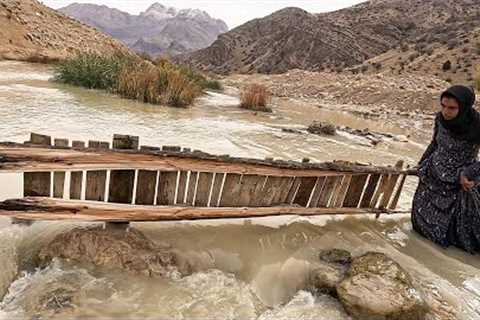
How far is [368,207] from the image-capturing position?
13.7ft

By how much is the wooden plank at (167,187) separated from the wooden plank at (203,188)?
0.65 feet

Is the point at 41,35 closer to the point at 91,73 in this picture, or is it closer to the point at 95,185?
the point at 91,73

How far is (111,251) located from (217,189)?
36.3 inches

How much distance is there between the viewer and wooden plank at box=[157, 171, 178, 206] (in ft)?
9.98

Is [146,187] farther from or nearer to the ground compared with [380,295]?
farther from the ground

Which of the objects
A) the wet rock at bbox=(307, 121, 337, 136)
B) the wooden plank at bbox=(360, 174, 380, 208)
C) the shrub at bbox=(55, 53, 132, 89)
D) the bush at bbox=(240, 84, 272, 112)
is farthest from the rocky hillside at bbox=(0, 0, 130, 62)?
the wooden plank at bbox=(360, 174, 380, 208)

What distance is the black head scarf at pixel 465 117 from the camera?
3.32m

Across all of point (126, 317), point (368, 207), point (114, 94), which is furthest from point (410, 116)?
point (126, 317)

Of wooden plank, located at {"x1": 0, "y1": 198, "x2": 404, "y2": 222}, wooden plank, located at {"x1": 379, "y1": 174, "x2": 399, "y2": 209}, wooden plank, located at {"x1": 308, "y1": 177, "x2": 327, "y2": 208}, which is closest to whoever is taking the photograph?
wooden plank, located at {"x1": 0, "y1": 198, "x2": 404, "y2": 222}

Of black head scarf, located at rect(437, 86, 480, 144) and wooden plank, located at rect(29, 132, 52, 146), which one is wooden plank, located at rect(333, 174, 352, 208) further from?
wooden plank, located at rect(29, 132, 52, 146)

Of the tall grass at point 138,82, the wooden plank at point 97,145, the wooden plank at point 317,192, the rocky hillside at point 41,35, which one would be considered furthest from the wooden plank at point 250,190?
the rocky hillside at point 41,35

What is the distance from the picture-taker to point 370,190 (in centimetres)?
412

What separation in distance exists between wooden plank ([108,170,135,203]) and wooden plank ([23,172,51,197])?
16.1 inches

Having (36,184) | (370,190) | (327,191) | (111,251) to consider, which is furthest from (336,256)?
(36,184)
